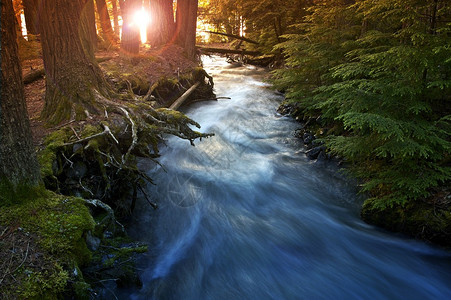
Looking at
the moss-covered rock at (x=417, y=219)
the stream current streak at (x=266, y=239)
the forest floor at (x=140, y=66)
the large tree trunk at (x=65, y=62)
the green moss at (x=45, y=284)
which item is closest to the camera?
the green moss at (x=45, y=284)

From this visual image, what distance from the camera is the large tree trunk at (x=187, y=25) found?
13.6 metres

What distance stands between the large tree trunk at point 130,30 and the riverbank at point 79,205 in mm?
4016

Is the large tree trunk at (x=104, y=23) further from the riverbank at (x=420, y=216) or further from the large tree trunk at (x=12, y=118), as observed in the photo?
the riverbank at (x=420, y=216)

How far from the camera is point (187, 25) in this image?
Result: 1392 cm

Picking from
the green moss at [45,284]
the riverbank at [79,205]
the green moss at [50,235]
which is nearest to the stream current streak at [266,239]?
the riverbank at [79,205]

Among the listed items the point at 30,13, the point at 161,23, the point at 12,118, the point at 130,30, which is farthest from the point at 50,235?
the point at 30,13

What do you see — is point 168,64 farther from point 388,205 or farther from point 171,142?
point 388,205

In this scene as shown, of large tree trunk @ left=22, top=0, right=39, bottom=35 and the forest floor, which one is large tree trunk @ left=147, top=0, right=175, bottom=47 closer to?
the forest floor

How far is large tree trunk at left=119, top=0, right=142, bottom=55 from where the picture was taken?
11438mm

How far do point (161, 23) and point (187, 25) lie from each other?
5.00ft

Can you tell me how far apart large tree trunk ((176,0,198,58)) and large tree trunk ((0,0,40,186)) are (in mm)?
11556

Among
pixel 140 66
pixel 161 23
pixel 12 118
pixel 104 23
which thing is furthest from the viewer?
pixel 104 23

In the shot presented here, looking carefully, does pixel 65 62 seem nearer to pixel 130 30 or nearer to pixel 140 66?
pixel 140 66

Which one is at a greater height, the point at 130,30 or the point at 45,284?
the point at 130,30
